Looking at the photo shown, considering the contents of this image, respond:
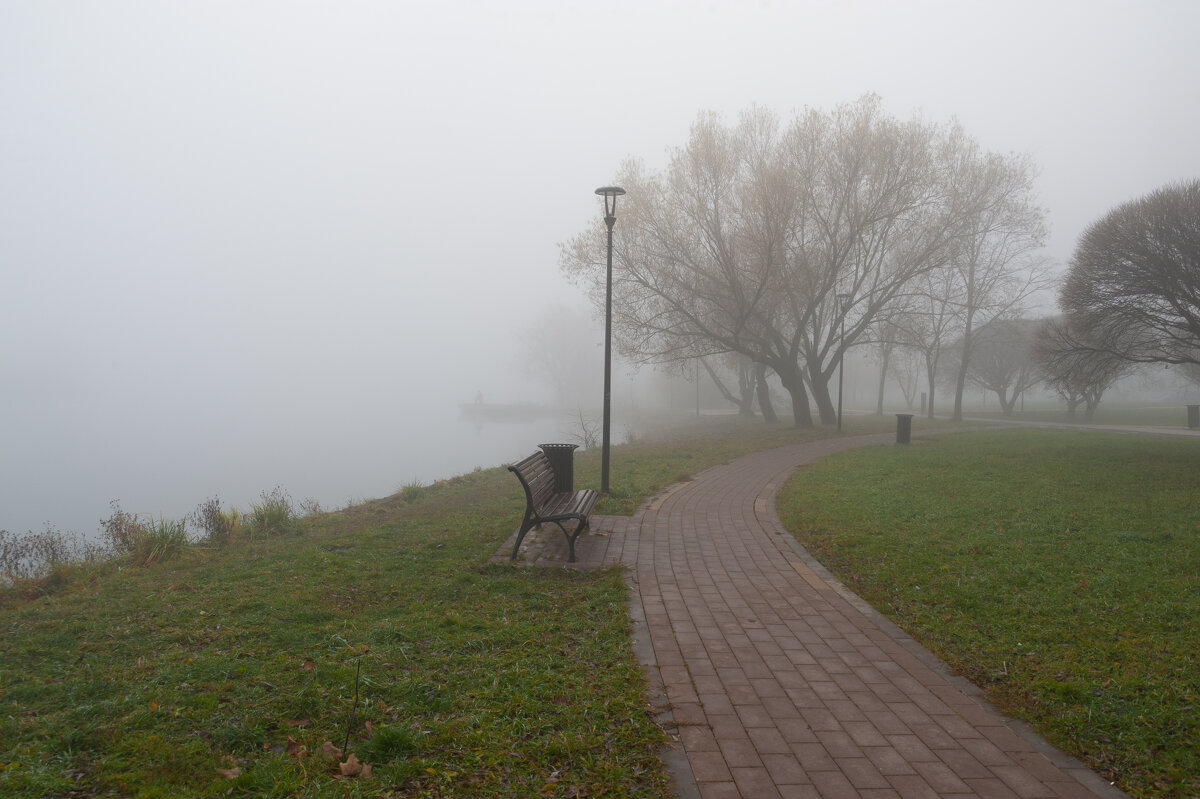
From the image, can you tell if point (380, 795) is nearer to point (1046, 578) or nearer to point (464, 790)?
point (464, 790)

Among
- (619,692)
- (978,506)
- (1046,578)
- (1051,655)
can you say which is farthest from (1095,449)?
(619,692)

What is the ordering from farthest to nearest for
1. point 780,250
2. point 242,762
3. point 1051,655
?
1. point 780,250
2. point 1051,655
3. point 242,762

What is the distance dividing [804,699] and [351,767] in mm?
2294

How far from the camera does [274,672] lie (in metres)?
3.88

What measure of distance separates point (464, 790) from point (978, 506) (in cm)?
826

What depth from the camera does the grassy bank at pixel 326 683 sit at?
2857mm

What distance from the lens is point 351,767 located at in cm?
289

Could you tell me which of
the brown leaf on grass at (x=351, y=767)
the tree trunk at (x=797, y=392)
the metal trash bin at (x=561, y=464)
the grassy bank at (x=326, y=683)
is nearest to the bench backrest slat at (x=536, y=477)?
the metal trash bin at (x=561, y=464)

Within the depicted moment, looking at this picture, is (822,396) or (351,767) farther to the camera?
(822,396)

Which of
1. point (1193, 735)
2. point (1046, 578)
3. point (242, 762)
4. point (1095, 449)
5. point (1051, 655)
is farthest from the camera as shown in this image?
point (1095, 449)

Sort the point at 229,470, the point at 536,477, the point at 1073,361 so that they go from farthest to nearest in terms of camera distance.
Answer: the point at 229,470
the point at 1073,361
the point at 536,477

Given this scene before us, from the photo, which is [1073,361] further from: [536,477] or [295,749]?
[295,749]

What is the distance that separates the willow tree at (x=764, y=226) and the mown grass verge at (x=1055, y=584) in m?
12.4

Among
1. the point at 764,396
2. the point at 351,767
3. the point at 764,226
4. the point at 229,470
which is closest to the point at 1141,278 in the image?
the point at 764,226
